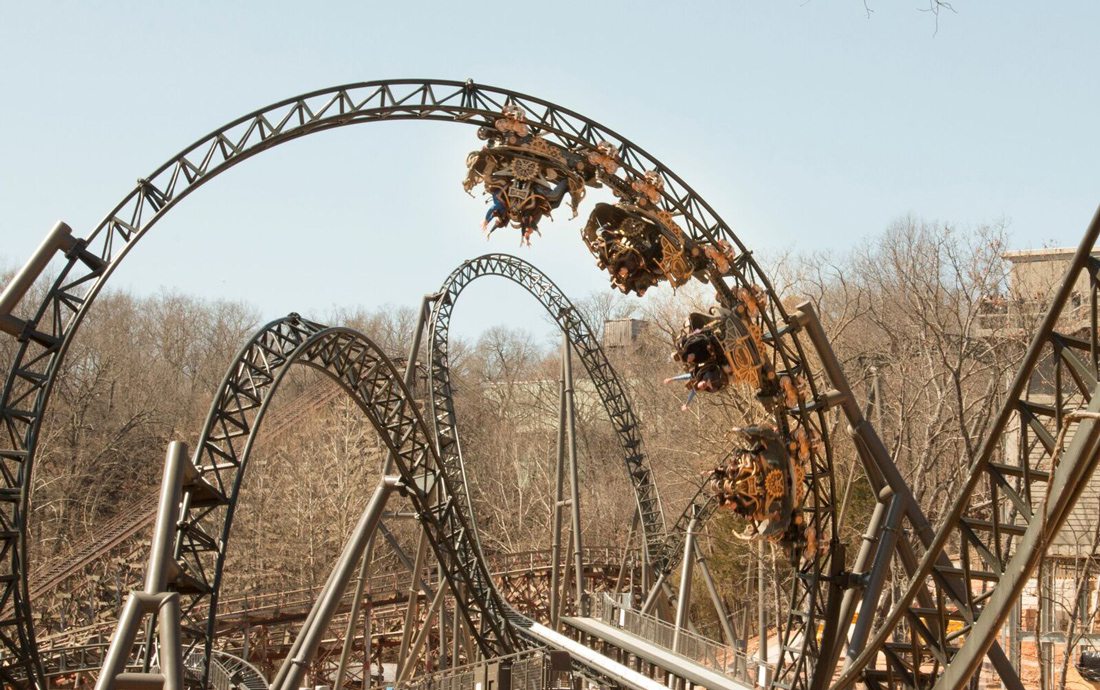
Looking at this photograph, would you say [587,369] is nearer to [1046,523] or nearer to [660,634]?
[660,634]

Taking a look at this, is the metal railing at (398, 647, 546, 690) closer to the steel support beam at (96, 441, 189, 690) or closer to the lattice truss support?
the steel support beam at (96, 441, 189, 690)

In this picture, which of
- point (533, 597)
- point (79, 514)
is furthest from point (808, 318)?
point (79, 514)

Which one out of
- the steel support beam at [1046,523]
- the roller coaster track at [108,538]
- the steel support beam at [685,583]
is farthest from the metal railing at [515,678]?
the roller coaster track at [108,538]

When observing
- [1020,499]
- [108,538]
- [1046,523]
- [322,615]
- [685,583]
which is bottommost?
[685,583]

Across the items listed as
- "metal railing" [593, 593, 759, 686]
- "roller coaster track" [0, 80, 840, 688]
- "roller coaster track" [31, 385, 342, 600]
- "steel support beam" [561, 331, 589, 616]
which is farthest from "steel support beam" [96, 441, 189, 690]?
"roller coaster track" [31, 385, 342, 600]

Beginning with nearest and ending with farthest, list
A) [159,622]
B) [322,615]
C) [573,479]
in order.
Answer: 1. [159,622]
2. [322,615]
3. [573,479]

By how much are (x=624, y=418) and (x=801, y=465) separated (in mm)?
13125

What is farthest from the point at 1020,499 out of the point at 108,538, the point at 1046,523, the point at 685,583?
the point at 108,538

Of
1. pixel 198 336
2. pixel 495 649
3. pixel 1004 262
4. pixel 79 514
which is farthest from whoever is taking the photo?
pixel 198 336

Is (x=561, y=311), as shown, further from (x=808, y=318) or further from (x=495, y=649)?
(x=808, y=318)

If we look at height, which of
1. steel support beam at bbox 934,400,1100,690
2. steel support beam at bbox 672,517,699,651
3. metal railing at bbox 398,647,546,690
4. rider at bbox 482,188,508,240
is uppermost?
rider at bbox 482,188,508,240

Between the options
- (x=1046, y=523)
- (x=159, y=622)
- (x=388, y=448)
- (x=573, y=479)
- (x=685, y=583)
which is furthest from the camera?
(x=573, y=479)

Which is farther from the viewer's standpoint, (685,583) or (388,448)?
(685,583)

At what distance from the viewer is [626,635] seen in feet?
57.6
